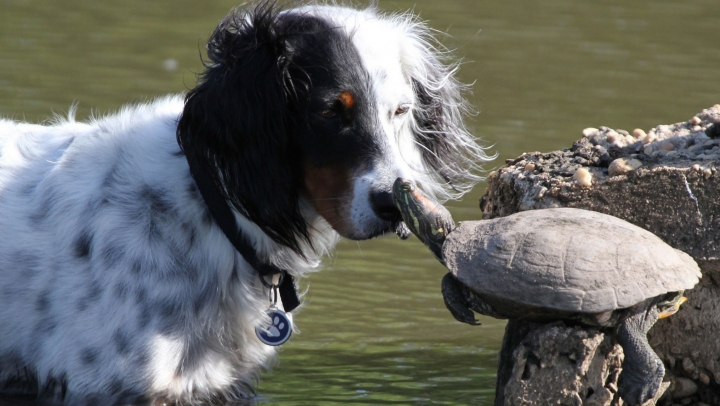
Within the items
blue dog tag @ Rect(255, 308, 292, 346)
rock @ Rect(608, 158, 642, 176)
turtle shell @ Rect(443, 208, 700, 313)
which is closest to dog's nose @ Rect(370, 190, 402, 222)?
turtle shell @ Rect(443, 208, 700, 313)

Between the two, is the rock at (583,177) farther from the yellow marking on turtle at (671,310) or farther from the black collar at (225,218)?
the black collar at (225,218)

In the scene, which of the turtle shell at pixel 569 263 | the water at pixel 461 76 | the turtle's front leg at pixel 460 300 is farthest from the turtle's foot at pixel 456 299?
the water at pixel 461 76

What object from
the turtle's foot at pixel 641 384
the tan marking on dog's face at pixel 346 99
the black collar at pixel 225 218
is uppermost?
the tan marking on dog's face at pixel 346 99

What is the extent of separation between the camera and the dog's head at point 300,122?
11.1 feet

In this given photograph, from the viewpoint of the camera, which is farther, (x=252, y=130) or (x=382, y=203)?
(x=252, y=130)

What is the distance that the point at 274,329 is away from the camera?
3766mm

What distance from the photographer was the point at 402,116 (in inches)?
143

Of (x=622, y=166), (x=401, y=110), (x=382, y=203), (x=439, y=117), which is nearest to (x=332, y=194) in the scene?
(x=382, y=203)

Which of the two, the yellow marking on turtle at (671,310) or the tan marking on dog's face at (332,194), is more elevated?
the tan marking on dog's face at (332,194)

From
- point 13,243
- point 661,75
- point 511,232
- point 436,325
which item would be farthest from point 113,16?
point 511,232

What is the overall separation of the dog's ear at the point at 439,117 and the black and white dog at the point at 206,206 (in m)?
0.01

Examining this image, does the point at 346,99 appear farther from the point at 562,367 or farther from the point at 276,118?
the point at 562,367

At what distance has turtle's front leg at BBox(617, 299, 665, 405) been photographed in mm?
3396

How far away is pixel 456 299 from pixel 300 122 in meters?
0.79
